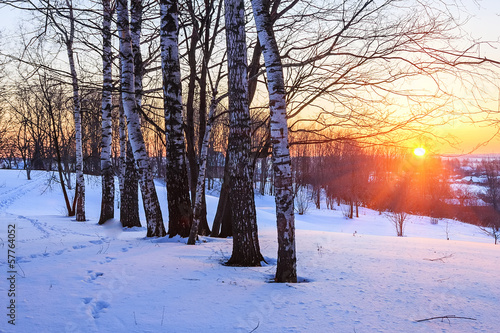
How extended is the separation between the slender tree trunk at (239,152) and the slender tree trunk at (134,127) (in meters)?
3.04

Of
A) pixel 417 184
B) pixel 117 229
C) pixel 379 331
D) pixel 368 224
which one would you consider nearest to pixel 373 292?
pixel 379 331

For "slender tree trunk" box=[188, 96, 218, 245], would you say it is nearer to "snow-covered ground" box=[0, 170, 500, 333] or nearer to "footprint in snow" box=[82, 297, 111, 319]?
"snow-covered ground" box=[0, 170, 500, 333]

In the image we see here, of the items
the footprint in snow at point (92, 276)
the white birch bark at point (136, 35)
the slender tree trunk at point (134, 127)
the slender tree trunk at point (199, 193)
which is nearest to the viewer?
the footprint in snow at point (92, 276)

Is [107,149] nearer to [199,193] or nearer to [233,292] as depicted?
[199,193]

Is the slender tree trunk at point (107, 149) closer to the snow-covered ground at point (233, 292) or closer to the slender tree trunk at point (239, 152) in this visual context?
the snow-covered ground at point (233, 292)

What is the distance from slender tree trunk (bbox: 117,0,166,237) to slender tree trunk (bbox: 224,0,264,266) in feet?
9.97

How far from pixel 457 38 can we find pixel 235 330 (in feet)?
16.4

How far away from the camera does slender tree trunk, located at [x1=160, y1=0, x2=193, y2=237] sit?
609 centimetres

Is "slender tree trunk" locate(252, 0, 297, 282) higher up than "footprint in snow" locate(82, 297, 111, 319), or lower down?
higher up

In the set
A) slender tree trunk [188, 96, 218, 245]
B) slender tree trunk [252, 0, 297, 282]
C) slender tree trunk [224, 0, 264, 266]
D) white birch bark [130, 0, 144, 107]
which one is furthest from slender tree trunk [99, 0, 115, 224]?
slender tree trunk [252, 0, 297, 282]

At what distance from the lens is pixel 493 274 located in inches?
170

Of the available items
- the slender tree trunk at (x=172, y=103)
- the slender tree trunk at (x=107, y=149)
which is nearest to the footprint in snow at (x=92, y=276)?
the slender tree trunk at (x=172, y=103)

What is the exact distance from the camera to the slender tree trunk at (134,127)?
22.6ft

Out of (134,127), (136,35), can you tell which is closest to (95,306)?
(134,127)
